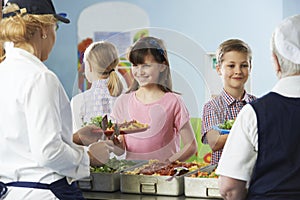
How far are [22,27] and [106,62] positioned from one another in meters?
0.52

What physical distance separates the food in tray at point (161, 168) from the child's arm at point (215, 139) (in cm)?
13

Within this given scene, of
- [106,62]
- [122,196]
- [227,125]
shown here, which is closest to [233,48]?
[227,125]

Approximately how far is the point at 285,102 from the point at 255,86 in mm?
2882

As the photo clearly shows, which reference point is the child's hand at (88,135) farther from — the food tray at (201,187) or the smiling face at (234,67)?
the smiling face at (234,67)

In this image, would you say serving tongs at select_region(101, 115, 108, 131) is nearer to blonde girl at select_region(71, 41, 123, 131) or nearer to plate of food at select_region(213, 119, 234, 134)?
blonde girl at select_region(71, 41, 123, 131)

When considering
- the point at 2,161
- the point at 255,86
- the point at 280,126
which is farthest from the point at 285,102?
the point at 255,86

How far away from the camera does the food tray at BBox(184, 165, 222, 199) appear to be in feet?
7.25

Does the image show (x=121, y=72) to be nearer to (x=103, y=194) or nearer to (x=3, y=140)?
(x=103, y=194)

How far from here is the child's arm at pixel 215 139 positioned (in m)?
2.58

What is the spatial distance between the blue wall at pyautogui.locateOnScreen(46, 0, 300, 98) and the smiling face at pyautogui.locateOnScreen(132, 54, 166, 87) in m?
2.31

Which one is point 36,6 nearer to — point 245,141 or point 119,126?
point 119,126

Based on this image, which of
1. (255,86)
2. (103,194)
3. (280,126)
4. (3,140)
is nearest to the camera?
(280,126)

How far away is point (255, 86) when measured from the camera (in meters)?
4.64

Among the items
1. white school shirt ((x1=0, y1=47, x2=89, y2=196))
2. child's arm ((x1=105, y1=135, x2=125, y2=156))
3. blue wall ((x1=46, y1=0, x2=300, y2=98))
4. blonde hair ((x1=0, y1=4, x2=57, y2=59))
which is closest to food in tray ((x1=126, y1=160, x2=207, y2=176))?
child's arm ((x1=105, y1=135, x2=125, y2=156))
